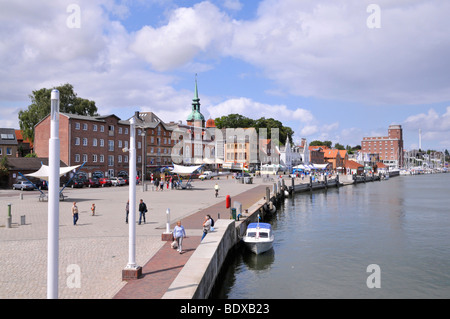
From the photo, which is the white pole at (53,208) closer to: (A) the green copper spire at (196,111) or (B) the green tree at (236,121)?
(B) the green tree at (236,121)

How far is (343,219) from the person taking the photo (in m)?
39.6

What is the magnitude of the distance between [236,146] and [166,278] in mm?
102764

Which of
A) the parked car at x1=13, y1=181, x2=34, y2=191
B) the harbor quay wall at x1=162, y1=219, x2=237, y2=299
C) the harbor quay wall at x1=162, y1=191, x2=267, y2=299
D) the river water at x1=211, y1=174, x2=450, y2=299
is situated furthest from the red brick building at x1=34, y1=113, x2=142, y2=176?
the harbor quay wall at x1=162, y1=219, x2=237, y2=299

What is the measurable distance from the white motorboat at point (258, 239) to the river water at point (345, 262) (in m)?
0.42

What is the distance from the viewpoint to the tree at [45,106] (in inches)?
3012

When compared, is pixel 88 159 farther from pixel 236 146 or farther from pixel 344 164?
pixel 344 164

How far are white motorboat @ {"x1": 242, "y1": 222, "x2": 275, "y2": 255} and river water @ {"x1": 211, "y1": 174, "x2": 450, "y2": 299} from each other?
0.42m

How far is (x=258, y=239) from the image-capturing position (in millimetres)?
24359

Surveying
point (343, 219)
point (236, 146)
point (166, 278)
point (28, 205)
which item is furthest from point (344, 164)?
point (166, 278)

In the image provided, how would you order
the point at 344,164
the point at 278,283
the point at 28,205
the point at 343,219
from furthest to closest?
the point at 344,164 < the point at 343,219 < the point at 28,205 < the point at 278,283

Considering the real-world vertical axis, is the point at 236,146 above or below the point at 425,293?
above

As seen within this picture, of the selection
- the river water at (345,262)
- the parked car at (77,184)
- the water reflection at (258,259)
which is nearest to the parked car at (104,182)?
the parked car at (77,184)

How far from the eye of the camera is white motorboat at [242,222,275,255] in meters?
24.1

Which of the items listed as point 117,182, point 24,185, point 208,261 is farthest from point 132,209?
point 117,182
